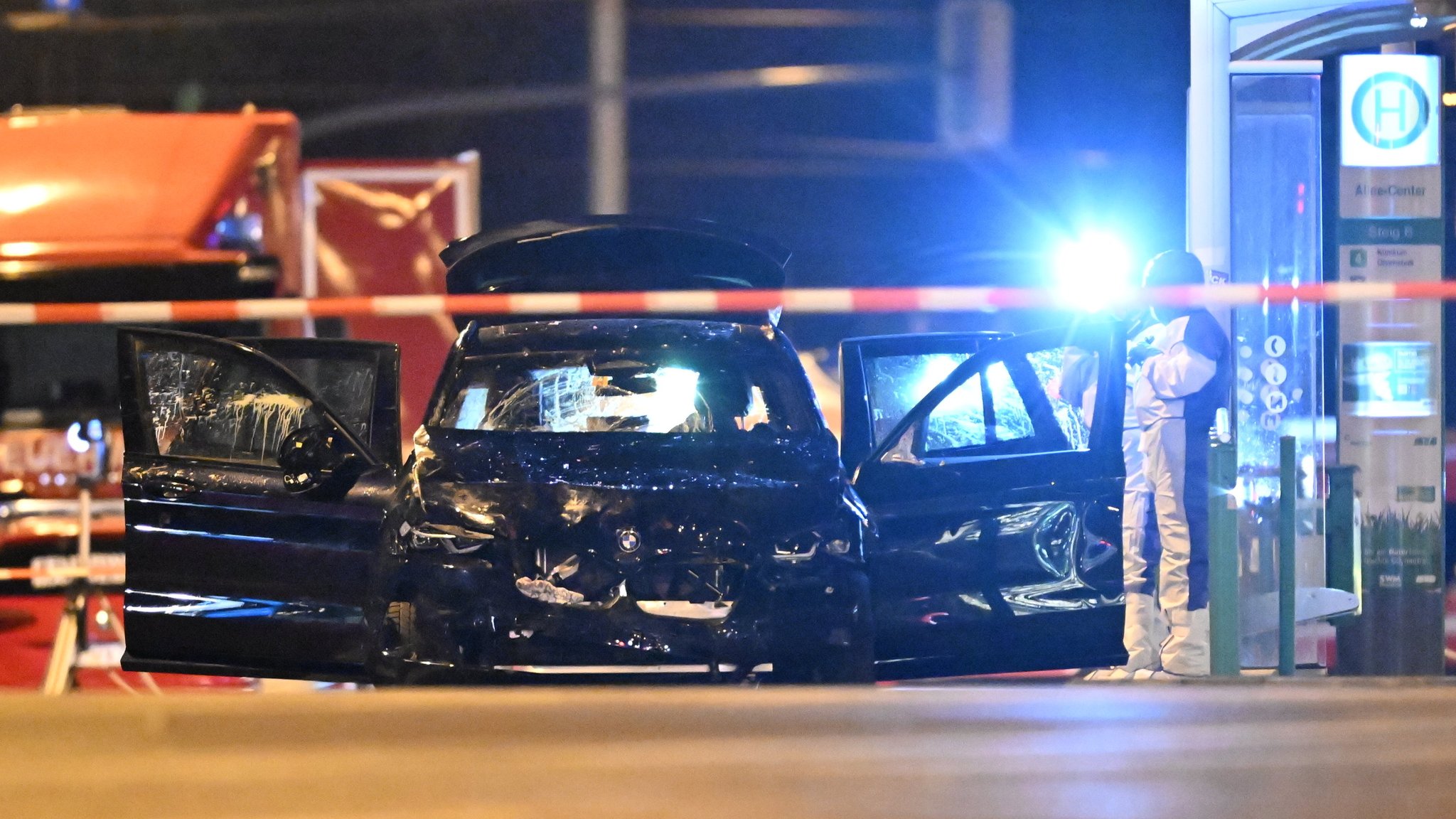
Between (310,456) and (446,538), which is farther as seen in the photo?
(310,456)

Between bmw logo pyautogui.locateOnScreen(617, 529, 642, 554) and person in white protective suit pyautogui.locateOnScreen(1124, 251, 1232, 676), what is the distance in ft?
9.45

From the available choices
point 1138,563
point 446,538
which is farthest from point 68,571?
point 1138,563

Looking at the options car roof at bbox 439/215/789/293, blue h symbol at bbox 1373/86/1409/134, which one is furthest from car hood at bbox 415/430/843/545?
blue h symbol at bbox 1373/86/1409/134

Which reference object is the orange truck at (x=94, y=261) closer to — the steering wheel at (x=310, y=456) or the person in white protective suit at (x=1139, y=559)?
the steering wheel at (x=310, y=456)

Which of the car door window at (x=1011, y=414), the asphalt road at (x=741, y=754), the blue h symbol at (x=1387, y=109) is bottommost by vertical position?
the asphalt road at (x=741, y=754)

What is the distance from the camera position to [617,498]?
15.4 feet

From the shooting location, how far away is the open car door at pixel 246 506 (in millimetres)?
5172

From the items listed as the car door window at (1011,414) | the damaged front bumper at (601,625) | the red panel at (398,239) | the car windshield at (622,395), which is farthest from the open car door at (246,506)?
the red panel at (398,239)

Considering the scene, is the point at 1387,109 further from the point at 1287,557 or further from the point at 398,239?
the point at 398,239

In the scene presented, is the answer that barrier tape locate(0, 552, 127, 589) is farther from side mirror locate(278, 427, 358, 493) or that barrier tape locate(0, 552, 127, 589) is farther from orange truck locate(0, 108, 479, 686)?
side mirror locate(278, 427, 358, 493)

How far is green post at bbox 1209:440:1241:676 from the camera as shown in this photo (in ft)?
19.9

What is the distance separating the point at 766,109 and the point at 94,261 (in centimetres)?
443

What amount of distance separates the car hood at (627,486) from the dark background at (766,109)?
5134 mm

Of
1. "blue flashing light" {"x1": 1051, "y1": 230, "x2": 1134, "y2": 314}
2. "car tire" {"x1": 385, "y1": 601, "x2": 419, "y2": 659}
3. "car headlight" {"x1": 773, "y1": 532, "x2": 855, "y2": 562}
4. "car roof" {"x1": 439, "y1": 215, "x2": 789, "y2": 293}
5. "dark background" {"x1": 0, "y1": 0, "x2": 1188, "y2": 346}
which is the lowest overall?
"car tire" {"x1": 385, "y1": 601, "x2": 419, "y2": 659}
